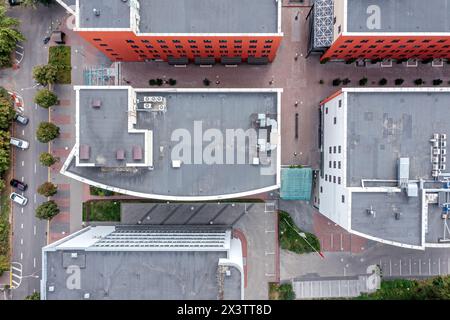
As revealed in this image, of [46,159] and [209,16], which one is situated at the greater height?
[209,16]

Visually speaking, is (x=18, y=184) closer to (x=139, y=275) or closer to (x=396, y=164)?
(x=139, y=275)

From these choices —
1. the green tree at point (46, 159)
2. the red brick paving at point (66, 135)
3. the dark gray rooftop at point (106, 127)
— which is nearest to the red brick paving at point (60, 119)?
the red brick paving at point (66, 135)

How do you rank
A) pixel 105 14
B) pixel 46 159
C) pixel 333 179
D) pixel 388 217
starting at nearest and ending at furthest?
pixel 388 217
pixel 105 14
pixel 333 179
pixel 46 159

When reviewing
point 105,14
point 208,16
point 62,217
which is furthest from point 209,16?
point 62,217

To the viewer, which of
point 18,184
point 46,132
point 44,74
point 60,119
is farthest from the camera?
point 60,119

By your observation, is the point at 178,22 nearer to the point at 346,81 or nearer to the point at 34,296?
the point at 346,81

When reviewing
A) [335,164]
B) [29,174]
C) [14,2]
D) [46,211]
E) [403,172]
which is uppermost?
[14,2]

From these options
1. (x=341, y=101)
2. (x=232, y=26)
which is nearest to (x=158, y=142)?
(x=232, y=26)

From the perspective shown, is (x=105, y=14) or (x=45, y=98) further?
(x=45, y=98)
